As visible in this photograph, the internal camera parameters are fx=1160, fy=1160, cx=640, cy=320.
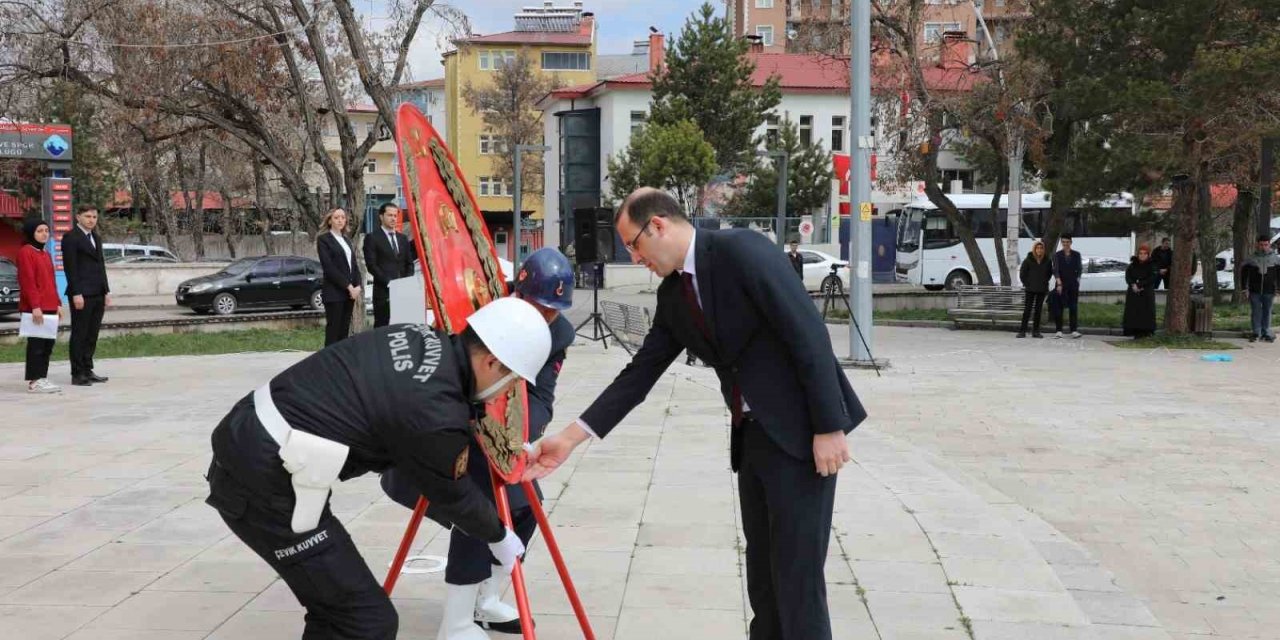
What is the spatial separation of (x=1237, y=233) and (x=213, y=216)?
179 ft

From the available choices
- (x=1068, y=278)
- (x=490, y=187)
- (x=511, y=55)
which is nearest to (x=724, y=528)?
(x=1068, y=278)

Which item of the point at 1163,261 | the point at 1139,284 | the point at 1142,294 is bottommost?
the point at 1142,294

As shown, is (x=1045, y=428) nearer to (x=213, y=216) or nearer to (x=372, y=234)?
(x=372, y=234)

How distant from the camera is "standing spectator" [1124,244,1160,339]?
19.8 metres

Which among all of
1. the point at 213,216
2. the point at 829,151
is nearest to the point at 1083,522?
the point at 829,151

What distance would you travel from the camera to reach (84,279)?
38.2ft

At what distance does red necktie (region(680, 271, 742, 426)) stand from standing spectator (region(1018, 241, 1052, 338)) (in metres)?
18.4

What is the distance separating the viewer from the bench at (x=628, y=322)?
678 inches

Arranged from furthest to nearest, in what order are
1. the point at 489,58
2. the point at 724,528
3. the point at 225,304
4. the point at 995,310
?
the point at 489,58, the point at 225,304, the point at 995,310, the point at 724,528

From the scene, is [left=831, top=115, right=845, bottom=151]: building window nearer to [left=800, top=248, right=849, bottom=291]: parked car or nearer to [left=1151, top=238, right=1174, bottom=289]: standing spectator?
[left=800, top=248, right=849, bottom=291]: parked car

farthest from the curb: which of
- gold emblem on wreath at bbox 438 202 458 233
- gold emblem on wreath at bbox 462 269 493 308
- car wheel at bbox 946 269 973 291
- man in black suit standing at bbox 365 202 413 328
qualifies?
gold emblem on wreath at bbox 438 202 458 233

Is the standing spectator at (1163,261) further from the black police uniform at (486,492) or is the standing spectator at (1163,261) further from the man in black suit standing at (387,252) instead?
the black police uniform at (486,492)

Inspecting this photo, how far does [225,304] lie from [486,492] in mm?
25955

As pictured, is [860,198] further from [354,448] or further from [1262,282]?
[354,448]
